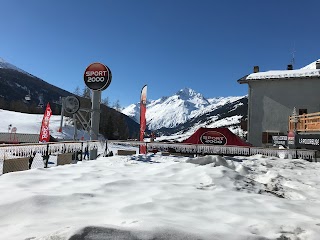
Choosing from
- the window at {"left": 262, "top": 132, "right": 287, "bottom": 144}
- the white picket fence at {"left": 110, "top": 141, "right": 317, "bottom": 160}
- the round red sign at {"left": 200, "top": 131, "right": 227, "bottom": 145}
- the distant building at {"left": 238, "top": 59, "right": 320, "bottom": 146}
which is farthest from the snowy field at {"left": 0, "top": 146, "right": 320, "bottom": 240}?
the distant building at {"left": 238, "top": 59, "right": 320, "bottom": 146}

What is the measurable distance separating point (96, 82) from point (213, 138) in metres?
8.74

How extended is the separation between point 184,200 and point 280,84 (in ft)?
109

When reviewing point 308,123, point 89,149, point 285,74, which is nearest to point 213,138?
point 308,123

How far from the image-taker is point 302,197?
696cm

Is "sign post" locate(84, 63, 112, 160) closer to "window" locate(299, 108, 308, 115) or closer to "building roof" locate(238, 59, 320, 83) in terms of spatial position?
"building roof" locate(238, 59, 320, 83)

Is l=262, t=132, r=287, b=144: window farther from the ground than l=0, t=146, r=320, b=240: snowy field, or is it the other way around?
l=262, t=132, r=287, b=144: window

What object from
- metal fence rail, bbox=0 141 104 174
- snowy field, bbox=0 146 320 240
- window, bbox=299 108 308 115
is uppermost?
window, bbox=299 108 308 115

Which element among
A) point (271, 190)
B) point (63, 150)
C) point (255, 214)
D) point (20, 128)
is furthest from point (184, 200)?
point (20, 128)

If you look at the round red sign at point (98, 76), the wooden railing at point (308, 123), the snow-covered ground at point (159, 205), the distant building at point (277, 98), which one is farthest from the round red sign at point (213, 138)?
the distant building at point (277, 98)

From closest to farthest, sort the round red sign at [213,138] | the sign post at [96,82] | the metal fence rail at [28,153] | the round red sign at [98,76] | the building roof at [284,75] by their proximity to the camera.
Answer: the metal fence rail at [28,153] → the round red sign at [213,138] → the sign post at [96,82] → the round red sign at [98,76] → the building roof at [284,75]

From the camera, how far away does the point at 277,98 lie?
3553cm

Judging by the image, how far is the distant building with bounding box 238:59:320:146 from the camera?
34.1 m

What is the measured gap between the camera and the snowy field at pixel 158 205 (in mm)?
3859

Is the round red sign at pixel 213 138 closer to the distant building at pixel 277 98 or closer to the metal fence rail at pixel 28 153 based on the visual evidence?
the metal fence rail at pixel 28 153
